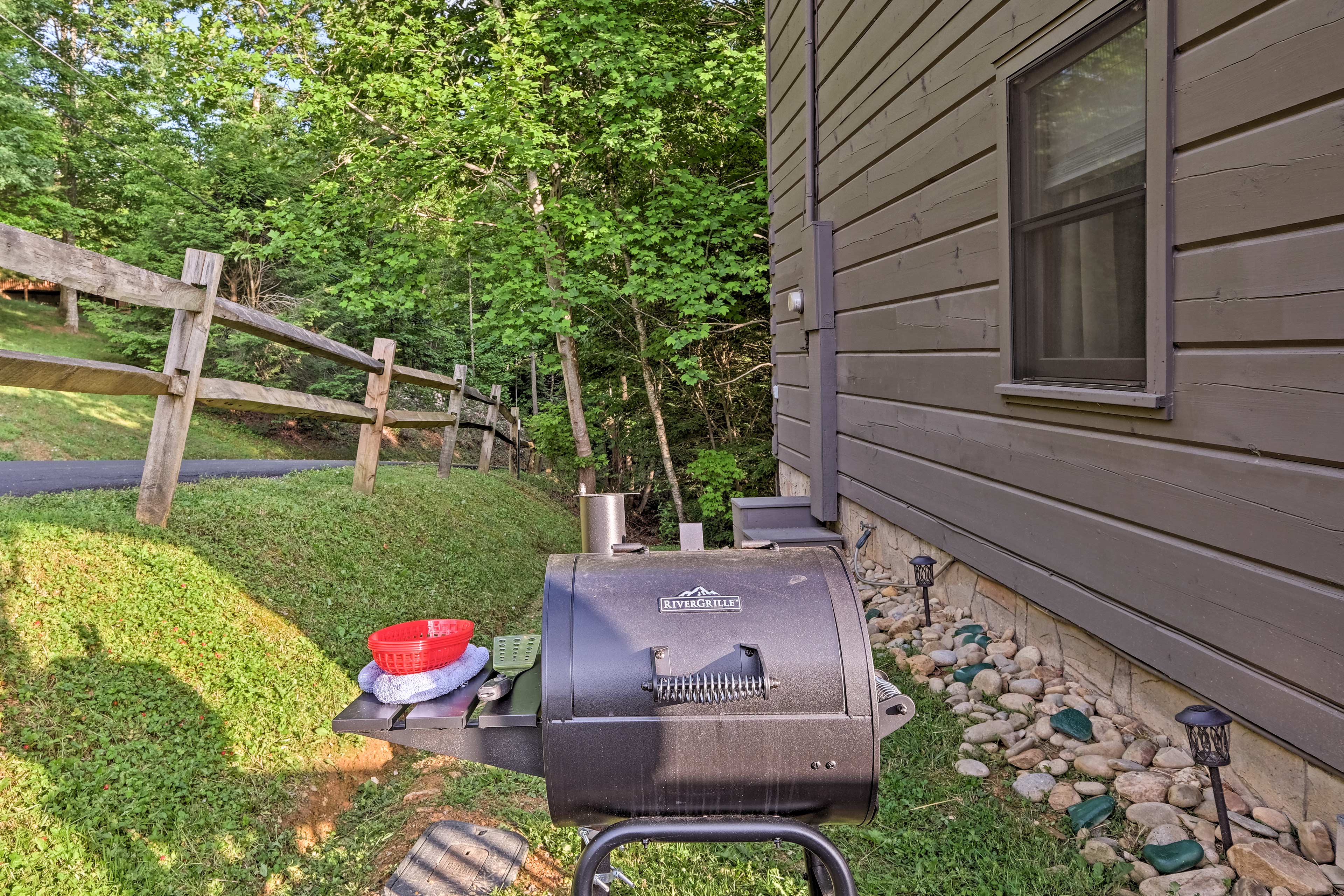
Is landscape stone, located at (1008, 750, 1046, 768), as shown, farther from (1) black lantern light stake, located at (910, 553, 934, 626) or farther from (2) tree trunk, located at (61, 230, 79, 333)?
(2) tree trunk, located at (61, 230, 79, 333)

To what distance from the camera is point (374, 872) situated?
106 inches

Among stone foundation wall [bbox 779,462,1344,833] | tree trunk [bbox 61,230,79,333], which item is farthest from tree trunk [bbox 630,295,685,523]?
tree trunk [bbox 61,230,79,333]

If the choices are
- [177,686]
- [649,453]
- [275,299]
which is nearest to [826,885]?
[177,686]

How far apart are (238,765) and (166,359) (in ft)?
7.05

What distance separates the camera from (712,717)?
1547 millimetres

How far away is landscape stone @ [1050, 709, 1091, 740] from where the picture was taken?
2.88 m

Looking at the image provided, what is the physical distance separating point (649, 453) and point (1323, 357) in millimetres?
12595

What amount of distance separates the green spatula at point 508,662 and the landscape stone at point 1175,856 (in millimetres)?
1748

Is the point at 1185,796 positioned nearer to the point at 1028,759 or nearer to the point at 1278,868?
the point at 1278,868

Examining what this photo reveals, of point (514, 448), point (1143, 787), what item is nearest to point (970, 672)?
point (1143, 787)

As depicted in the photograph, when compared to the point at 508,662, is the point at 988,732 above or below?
below

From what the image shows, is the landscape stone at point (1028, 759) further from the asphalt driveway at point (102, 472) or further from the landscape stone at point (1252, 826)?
the asphalt driveway at point (102, 472)

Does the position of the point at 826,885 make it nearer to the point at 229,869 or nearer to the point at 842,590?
the point at 842,590

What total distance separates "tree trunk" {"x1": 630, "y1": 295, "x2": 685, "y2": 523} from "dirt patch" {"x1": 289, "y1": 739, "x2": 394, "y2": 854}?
27.5 ft
